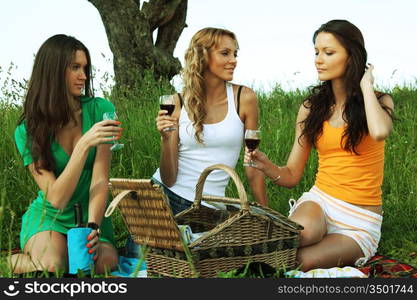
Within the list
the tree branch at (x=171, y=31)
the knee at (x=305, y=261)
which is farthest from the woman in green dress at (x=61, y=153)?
the tree branch at (x=171, y=31)

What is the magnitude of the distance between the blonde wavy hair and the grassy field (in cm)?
151

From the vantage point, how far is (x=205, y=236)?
3760 mm

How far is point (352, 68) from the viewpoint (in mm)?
4332

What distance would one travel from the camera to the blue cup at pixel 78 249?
3.97 meters

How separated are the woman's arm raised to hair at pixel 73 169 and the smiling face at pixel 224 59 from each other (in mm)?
1006

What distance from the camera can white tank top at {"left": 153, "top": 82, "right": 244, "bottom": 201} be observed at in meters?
4.66

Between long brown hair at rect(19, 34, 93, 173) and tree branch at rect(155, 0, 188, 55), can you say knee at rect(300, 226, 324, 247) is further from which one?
tree branch at rect(155, 0, 188, 55)

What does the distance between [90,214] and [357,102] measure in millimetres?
1841

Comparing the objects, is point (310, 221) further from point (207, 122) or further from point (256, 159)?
point (207, 122)

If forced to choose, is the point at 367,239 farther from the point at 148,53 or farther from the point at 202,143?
the point at 148,53

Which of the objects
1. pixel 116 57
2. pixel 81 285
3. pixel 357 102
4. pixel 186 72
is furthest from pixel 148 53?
pixel 81 285

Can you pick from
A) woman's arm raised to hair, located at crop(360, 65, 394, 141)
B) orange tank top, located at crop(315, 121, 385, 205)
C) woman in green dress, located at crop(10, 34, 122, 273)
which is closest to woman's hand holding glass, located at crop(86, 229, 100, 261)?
woman in green dress, located at crop(10, 34, 122, 273)

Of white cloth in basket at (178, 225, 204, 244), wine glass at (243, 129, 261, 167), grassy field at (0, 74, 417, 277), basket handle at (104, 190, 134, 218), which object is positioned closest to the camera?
Answer: basket handle at (104, 190, 134, 218)

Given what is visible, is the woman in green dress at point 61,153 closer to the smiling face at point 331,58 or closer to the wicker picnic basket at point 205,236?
the wicker picnic basket at point 205,236
